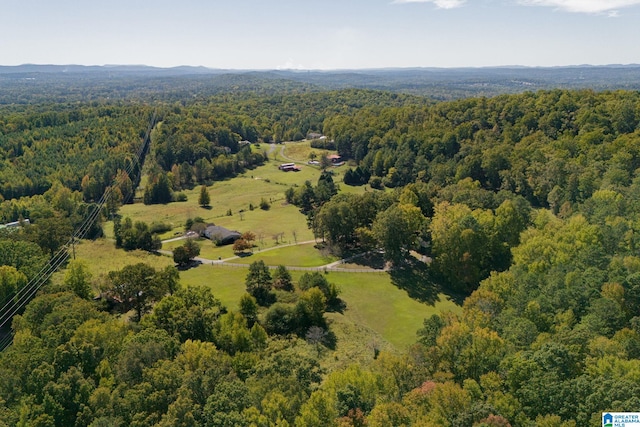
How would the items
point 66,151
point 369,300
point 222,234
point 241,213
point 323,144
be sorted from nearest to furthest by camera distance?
point 369,300, point 222,234, point 241,213, point 66,151, point 323,144

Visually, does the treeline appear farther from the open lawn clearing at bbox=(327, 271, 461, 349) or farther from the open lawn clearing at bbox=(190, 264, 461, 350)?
the open lawn clearing at bbox=(327, 271, 461, 349)

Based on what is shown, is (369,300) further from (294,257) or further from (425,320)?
(294,257)

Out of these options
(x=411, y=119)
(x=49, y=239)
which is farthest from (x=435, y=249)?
(x=411, y=119)

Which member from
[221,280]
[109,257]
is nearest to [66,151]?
[109,257]

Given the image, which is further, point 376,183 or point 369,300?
point 376,183

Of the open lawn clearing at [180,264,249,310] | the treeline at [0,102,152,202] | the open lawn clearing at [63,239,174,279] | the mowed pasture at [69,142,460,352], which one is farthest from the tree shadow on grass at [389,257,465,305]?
the treeline at [0,102,152,202]

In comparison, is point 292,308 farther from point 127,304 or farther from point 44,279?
point 44,279
